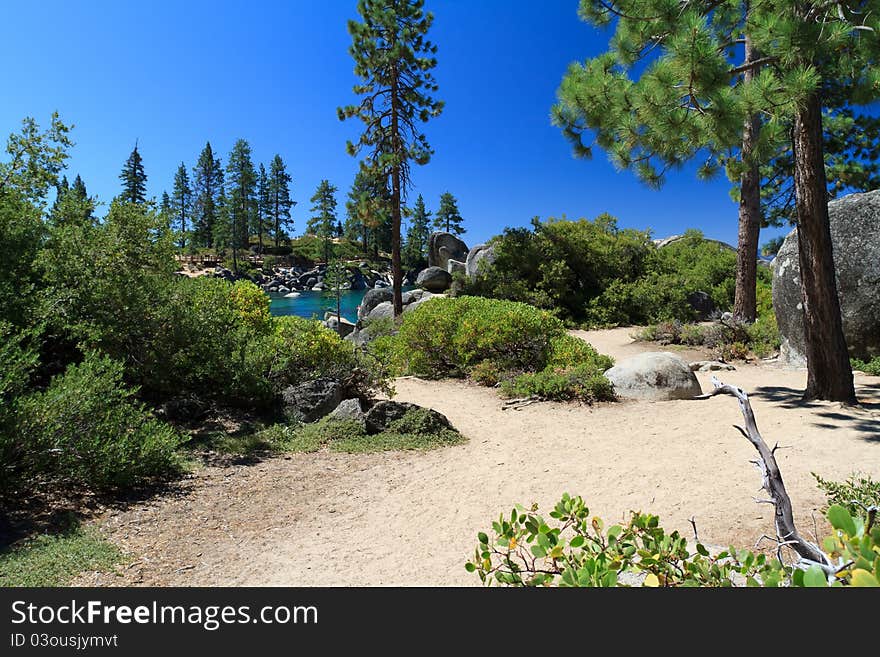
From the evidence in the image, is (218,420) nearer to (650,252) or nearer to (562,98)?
(562,98)

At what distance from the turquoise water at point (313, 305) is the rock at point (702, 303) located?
20.0 meters

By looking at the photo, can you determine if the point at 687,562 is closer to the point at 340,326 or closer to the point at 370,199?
the point at 370,199

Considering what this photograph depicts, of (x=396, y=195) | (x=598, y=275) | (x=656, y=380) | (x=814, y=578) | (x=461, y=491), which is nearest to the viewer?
(x=814, y=578)

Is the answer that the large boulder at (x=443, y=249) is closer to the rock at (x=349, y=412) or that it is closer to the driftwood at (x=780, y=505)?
the rock at (x=349, y=412)

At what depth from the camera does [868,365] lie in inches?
323

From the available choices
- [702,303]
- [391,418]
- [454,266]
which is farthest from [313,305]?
[391,418]

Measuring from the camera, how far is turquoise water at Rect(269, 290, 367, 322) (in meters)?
35.2

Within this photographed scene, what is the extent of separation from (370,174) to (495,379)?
11165 mm

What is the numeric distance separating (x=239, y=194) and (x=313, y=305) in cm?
2501

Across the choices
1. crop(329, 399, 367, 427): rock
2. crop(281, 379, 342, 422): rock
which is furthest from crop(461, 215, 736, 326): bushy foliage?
crop(329, 399, 367, 427): rock

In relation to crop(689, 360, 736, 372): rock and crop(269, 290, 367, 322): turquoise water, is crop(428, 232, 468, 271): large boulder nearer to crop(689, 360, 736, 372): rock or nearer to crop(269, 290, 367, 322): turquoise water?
crop(269, 290, 367, 322): turquoise water

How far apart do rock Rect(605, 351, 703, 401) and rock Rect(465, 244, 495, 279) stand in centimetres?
1233

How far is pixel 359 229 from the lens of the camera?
68062mm

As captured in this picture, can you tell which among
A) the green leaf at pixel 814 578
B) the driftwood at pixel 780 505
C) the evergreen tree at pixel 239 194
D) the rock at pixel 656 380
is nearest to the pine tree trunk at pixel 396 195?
the rock at pixel 656 380
